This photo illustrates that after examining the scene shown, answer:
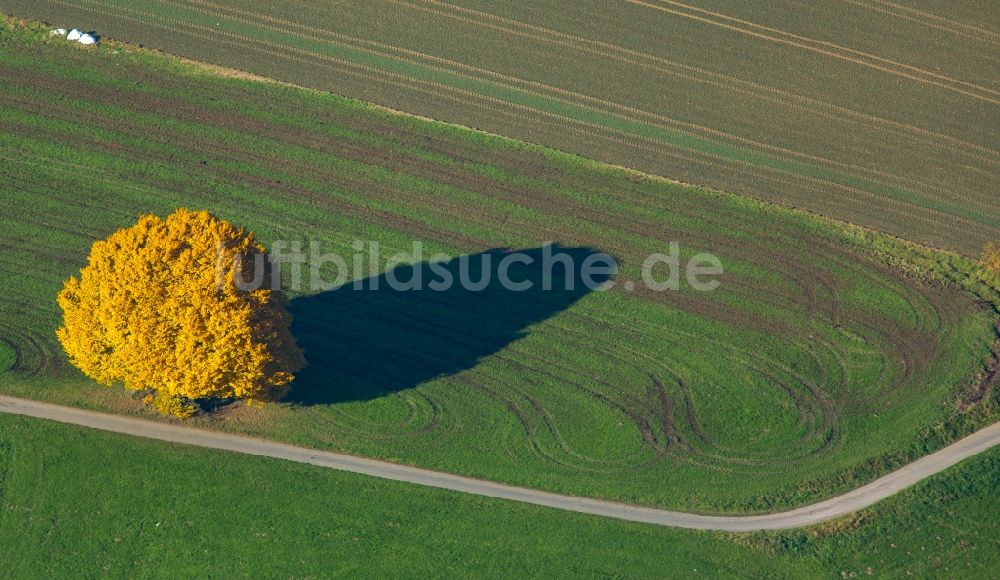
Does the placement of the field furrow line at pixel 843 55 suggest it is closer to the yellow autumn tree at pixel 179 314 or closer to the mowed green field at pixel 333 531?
the mowed green field at pixel 333 531

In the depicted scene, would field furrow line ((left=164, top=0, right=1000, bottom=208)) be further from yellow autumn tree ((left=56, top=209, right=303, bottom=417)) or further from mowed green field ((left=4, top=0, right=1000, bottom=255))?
yellow autumn tree ((left=56, top=209, right=303, bottom=417))

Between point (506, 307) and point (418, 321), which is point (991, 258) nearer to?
point (506, 307)

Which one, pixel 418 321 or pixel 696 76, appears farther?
pixel 696 76

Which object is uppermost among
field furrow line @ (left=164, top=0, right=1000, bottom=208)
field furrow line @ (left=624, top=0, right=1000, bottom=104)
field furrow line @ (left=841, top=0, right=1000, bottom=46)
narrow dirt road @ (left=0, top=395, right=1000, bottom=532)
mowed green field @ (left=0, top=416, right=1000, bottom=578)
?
field furrow line @ (left=841, top=0, right=1000, bottom=46)

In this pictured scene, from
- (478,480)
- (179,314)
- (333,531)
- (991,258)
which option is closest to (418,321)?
(478,480)

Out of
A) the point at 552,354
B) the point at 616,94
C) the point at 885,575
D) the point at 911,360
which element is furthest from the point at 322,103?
the point at 885,575

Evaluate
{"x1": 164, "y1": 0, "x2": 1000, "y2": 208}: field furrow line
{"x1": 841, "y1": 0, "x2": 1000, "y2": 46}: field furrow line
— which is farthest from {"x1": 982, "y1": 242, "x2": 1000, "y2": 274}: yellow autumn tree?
{"x1": 841, "y1": 0, "x2": 1000, "y2": 46}: field furrow line
